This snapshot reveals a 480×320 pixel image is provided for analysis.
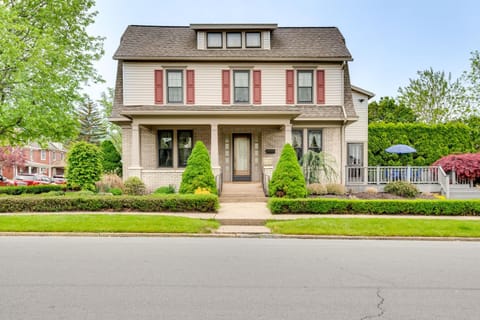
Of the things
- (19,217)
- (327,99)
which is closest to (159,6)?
(327,99)

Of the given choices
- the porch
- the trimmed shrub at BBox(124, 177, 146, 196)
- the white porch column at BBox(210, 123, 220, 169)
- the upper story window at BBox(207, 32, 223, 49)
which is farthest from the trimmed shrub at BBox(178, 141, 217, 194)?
the porch

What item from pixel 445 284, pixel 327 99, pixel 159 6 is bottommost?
pixel 445 284

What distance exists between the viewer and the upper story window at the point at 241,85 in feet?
62.3

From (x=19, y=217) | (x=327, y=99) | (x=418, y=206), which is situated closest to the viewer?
(x=19, y=217)

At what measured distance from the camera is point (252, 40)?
19.6 meters

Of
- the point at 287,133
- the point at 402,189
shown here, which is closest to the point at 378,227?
the point at 402,189

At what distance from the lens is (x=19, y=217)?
1127 cm

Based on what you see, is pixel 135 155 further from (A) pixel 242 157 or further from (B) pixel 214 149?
(A) pixel 242 157

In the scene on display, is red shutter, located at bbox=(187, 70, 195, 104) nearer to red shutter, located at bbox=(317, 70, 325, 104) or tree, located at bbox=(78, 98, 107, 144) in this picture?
red shutter, located at bbox=(317, 70, 325, 104)

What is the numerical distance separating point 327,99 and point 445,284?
14394 millimetres

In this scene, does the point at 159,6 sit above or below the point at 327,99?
above

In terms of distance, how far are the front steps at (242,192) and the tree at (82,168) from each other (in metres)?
5.95

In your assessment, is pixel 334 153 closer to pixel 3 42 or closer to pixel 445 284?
pixel 445 284

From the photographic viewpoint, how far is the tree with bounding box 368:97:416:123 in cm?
3734
